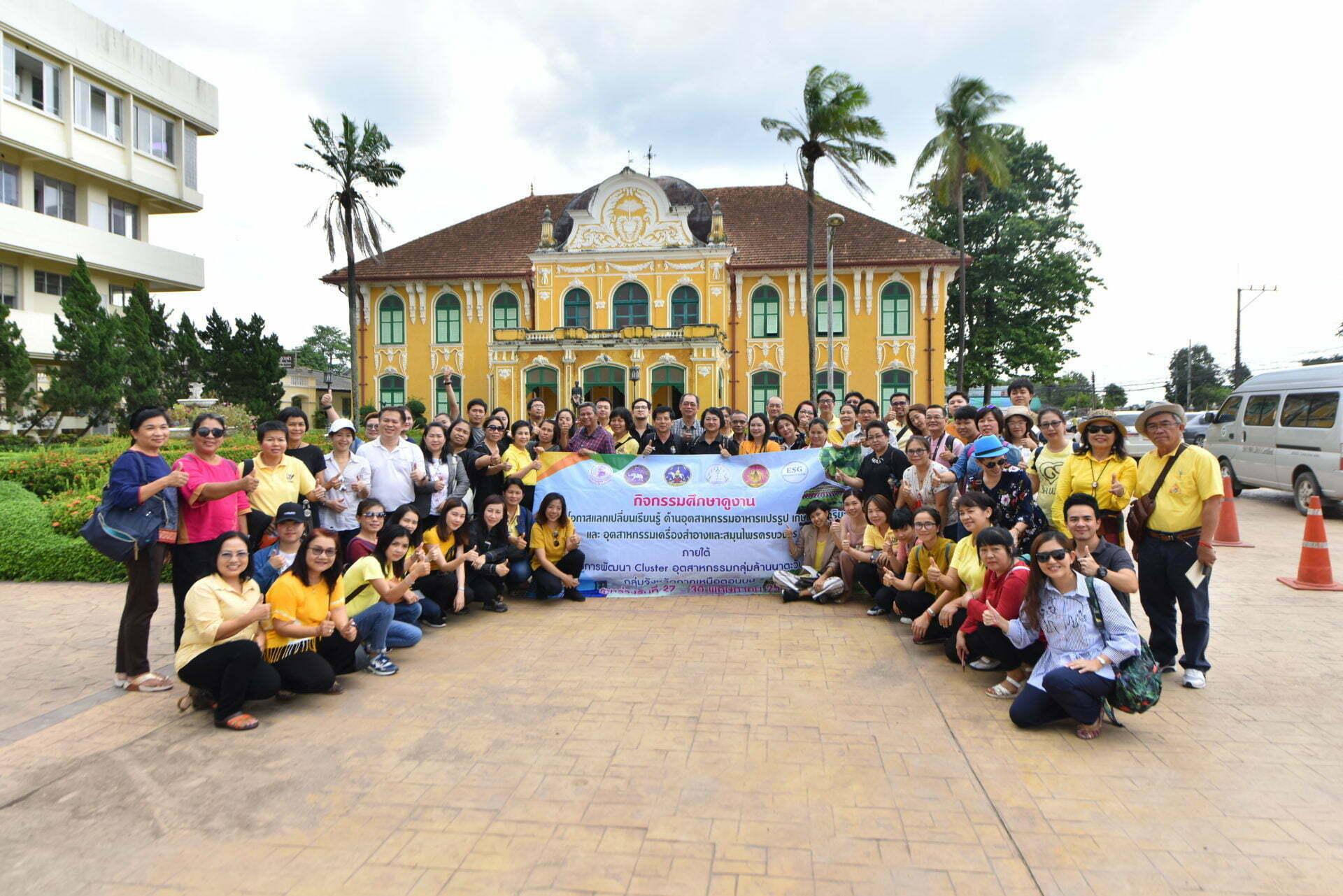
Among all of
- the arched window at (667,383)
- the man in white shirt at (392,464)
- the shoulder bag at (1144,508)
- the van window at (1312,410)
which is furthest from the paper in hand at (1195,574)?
the arched window at (667,383)

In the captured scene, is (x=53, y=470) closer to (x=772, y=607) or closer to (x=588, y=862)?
(x=772, y=607)

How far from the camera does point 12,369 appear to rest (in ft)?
57.0

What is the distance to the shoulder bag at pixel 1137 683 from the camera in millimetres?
4074

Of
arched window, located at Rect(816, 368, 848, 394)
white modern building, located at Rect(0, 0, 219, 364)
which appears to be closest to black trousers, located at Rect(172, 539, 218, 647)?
arched window, located at Rect(816, 368, 848, 394)

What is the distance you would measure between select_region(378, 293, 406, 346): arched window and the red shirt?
102ft

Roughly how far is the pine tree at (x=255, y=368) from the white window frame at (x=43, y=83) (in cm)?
879

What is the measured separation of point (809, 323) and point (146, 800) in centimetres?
2215

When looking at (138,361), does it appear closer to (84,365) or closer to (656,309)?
(84,365)

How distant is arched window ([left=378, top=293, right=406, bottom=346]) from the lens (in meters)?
32.6

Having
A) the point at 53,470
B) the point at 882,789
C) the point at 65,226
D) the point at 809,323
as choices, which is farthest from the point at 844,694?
the point at 65,226

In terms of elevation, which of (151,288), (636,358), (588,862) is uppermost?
(151,288)

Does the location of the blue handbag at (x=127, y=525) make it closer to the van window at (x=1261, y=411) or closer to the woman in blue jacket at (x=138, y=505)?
the woman in blue jacket at (x=138, y=505)

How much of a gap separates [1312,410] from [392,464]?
13400mm

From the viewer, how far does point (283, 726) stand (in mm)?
4359
